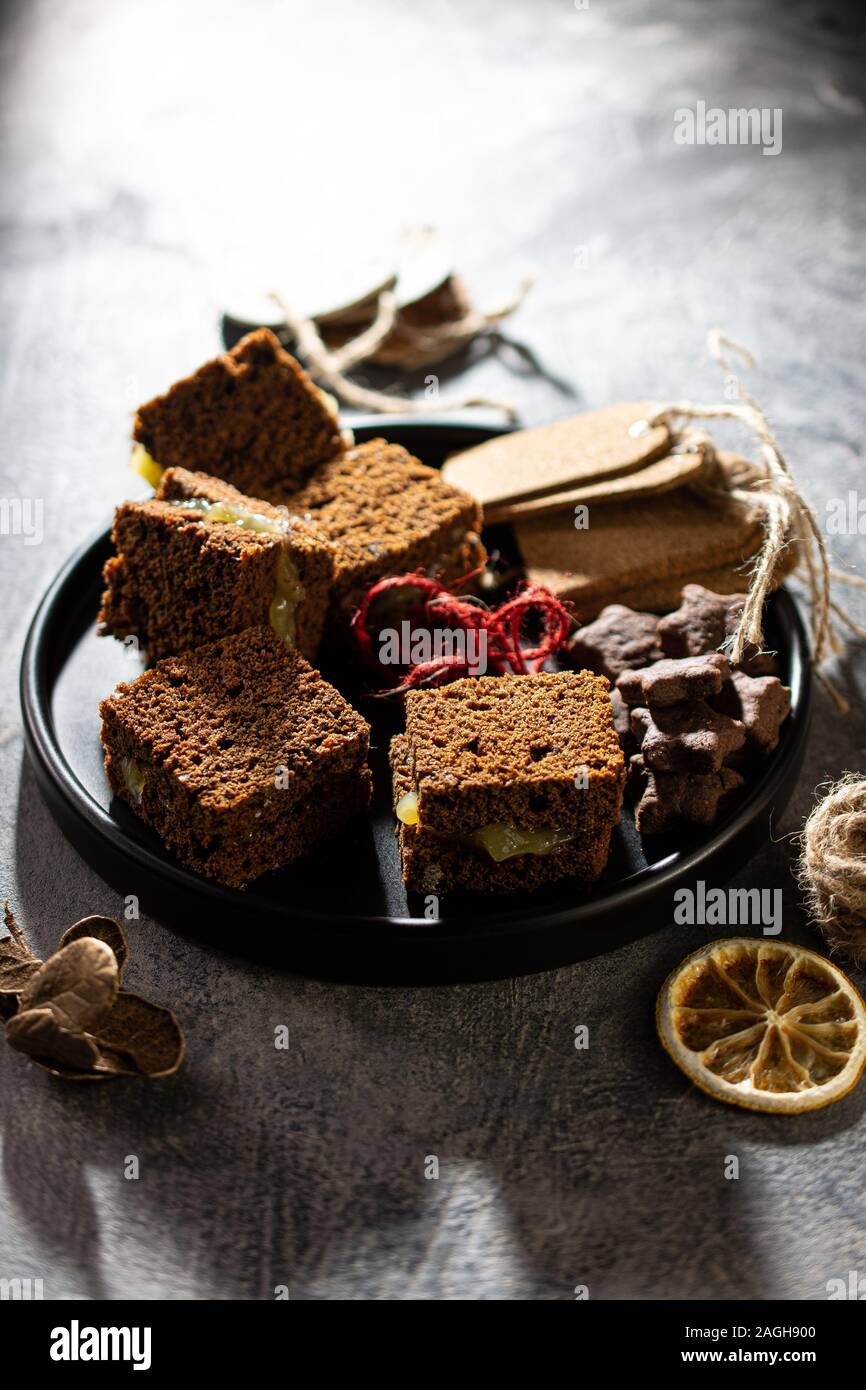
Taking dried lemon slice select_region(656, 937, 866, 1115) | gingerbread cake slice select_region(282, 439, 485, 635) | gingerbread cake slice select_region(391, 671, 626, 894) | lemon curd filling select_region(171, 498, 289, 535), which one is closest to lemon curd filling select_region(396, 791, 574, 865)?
gingerbread cake slice select_region(391, 671, 626, 894)

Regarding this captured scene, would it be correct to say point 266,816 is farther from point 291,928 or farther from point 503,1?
point 503,1

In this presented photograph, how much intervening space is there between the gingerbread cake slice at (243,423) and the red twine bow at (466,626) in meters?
0.55

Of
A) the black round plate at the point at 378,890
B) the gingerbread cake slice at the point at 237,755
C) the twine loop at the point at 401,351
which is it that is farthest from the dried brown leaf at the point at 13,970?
the twine loop at the point at 401,351

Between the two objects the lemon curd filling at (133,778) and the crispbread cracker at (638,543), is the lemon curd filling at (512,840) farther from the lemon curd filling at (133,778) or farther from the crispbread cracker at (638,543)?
the crispbread cracker at (638,543)

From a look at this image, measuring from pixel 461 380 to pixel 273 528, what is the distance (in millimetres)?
1966

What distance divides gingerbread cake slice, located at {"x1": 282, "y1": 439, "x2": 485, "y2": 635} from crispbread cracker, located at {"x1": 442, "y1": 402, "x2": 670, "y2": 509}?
0.71 ft

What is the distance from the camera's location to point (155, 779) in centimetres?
347

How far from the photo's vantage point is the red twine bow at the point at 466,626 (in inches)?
157

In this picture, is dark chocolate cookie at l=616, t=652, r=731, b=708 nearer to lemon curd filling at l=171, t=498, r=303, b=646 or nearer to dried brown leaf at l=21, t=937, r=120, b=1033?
lemon curd filling at l=171, t=498, r=303, b=646

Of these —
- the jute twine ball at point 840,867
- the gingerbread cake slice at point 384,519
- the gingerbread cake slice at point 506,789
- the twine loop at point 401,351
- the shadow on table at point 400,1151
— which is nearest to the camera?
the shadow on table at point 400,1151

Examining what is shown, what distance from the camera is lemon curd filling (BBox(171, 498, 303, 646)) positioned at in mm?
3807

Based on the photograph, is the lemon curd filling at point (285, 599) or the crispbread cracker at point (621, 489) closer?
the lemon curd filling at point (285, 599)

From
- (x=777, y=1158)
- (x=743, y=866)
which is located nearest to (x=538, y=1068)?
(x=777, y=1158)

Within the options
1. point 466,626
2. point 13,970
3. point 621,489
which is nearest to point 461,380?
point 621,489
